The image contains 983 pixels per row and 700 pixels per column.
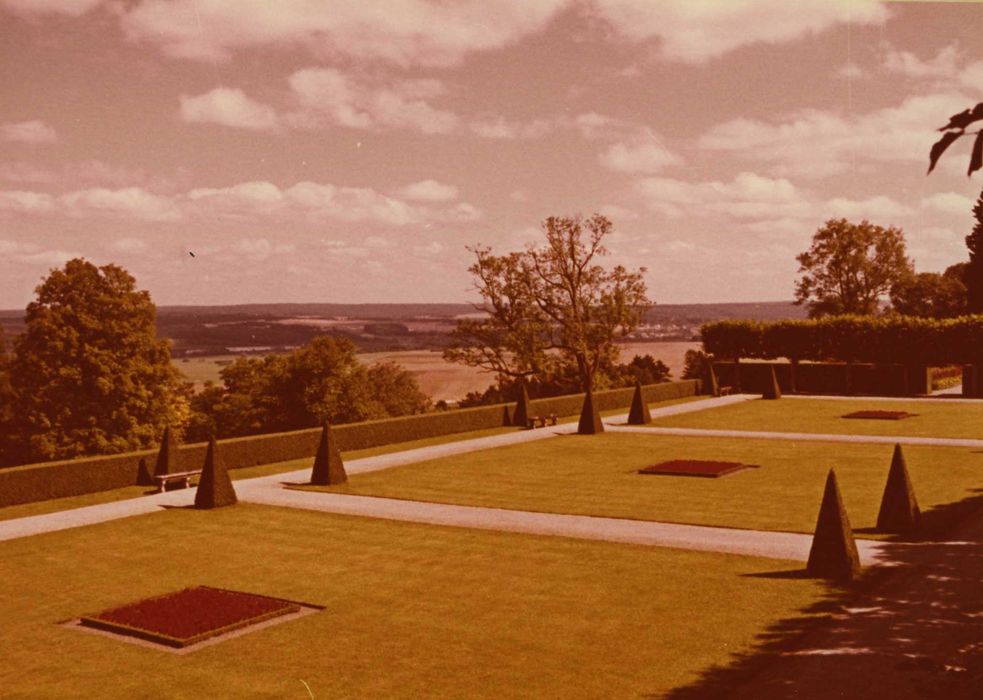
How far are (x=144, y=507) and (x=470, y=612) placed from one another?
1391cm

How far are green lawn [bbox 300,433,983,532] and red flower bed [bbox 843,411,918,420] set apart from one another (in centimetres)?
1127

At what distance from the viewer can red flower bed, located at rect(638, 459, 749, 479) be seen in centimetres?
2873

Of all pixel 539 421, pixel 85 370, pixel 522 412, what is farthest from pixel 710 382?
pixel 85 370

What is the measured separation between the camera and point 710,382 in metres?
61.9

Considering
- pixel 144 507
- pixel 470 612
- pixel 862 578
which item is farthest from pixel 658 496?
pixel 144 507

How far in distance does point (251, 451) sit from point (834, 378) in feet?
147

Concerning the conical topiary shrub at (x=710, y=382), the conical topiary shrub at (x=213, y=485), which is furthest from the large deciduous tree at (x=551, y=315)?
the conical topiary shrub at (x=213, y=485)

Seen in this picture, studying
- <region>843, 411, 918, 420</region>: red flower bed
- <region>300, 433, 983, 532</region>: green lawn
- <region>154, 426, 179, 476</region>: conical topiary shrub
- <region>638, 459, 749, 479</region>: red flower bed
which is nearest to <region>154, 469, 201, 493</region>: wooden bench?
<region>154, 426, 179, 476</region>: conical topiary shrub

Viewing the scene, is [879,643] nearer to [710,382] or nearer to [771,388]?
[771,388]

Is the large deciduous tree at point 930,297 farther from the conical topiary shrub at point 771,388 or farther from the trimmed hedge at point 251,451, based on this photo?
the trimmed hedge at point 251,451

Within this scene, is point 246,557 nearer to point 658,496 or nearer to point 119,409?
point 658,496

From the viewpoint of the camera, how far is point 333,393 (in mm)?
57438

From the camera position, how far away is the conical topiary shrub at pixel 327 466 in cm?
2834

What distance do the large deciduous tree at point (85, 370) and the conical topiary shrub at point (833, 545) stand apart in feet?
121
